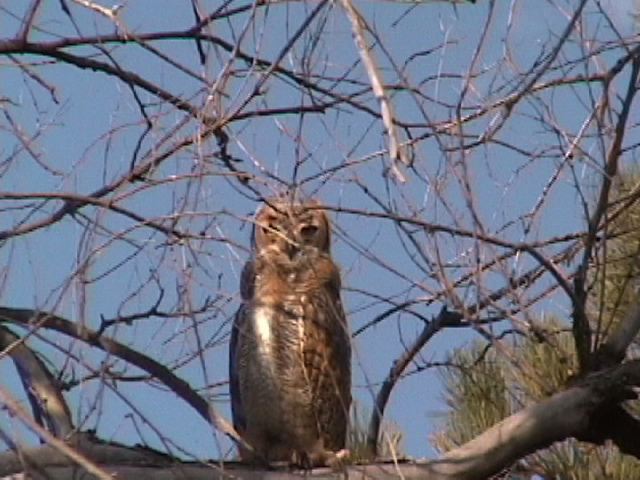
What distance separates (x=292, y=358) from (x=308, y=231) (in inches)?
A: 17.7

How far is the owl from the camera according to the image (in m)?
4.37

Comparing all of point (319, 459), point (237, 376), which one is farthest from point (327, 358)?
point (319, 459)

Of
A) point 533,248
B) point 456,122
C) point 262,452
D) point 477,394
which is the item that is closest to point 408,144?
point 456,122

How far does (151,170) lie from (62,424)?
21.2 inches

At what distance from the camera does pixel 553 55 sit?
2.54m

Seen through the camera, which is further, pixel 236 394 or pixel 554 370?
pixel 236 394

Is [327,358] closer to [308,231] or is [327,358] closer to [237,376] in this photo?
[237,376]

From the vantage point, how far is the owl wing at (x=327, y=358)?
173 inches

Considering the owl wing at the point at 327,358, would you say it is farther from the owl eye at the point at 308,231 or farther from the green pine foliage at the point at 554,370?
the green pine foliage at the point at 554,370

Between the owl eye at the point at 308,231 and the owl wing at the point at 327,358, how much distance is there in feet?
0.66

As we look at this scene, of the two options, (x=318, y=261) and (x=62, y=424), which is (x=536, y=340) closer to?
(x=62, y=424)

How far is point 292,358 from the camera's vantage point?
14.6 ft

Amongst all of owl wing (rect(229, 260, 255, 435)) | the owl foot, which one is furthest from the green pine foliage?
owl wing (rect(229, 260, 255, 435))

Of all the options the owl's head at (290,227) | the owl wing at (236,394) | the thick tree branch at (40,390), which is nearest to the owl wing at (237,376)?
the owl wing at (236,394)
